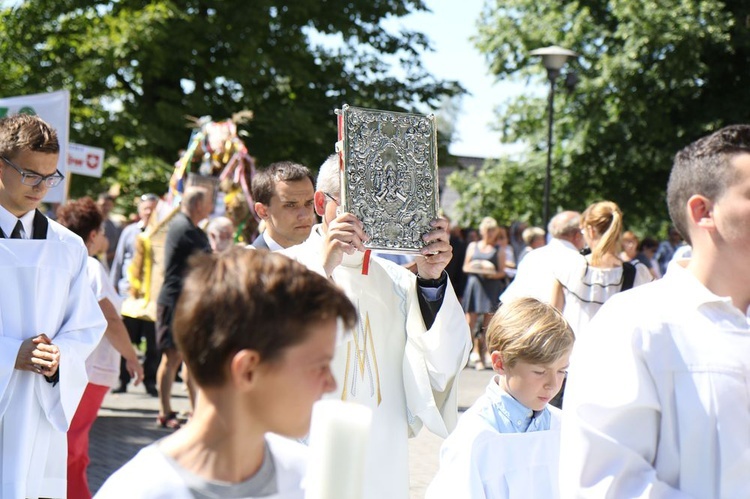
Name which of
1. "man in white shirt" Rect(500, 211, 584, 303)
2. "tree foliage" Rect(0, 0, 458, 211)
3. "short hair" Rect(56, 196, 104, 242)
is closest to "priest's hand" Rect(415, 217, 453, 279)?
"man in white shirt" Rect(500, 211, 584, 303)

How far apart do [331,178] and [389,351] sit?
0.71m

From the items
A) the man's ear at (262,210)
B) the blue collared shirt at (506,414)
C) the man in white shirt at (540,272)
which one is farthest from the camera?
the man in white shirt at (540,272)

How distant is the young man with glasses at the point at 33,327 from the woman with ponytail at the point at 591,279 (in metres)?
3.64

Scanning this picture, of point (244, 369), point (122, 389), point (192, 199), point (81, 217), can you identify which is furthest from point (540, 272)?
point (122, 389)

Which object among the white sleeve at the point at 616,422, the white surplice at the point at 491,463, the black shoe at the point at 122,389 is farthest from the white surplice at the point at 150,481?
the black shoe at the point at 122,389

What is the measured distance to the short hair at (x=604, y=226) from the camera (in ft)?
24.0

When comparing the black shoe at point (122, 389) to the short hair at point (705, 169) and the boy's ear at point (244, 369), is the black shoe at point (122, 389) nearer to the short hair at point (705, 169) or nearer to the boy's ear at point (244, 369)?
the short hair at point (705, 169)

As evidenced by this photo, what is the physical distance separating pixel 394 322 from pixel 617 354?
189 cm

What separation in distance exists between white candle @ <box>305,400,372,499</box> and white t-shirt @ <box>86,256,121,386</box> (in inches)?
199

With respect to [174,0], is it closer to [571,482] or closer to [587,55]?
[587,55]

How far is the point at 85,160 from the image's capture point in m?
15.2

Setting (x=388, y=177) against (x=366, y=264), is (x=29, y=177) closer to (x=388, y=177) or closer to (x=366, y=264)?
(x=366, y=264)

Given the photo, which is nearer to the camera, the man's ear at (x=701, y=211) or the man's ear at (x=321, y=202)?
the man's ear at (x=701, y=211)

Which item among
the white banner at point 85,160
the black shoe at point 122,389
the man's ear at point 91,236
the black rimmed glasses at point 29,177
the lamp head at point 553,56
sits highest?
the lamp head at point 553,56
